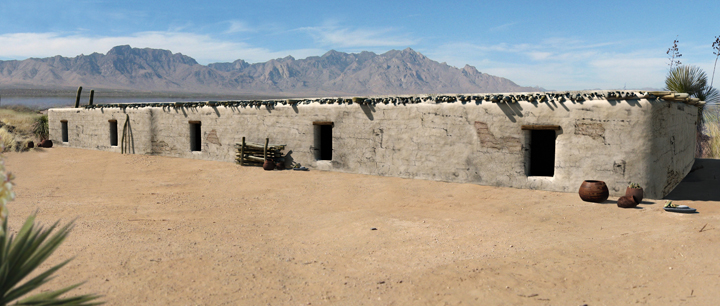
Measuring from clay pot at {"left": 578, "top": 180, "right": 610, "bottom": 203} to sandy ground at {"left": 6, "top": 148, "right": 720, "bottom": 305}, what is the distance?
197 mm

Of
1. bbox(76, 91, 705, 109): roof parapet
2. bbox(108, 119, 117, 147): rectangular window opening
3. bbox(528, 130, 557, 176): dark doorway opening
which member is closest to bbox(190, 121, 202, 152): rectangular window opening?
bbox(76, 91, 705, 109): roof parapet

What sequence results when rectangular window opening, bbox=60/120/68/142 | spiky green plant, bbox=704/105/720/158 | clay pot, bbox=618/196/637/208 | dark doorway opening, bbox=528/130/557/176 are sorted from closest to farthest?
1. clay pot, bbox=618/196/637/208
2. dark doorway opening, bbox=528/130/557/176
3. spiky green plant, bbox=704/105/720/158
4. rectangular window opening, bbox=60/120/68/142

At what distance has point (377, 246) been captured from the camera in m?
6.25

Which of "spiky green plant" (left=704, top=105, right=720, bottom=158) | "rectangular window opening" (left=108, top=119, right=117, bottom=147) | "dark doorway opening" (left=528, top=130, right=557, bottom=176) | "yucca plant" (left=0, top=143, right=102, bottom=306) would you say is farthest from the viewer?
"rectangular window opening" (left=108, top=119, right=117, bottom=147)

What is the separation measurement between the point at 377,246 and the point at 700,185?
929cm

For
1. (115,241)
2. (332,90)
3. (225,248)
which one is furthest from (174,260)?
(332,90)

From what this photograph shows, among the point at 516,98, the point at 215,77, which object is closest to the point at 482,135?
the point at 516,98

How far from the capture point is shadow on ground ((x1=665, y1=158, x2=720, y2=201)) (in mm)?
9414

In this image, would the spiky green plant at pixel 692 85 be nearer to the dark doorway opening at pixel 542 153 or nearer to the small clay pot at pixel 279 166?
the dark doorway opening at pixel 542 153

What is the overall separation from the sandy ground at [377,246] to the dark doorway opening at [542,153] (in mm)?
3394

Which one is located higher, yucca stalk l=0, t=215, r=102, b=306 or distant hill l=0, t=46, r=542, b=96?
distant hill l=0, t=46, r=542, b=96

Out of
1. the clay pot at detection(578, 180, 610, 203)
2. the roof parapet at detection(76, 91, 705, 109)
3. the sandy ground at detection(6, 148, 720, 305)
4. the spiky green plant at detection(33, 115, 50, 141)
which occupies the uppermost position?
the roof parapet at detection(76, 91, 705, 109)

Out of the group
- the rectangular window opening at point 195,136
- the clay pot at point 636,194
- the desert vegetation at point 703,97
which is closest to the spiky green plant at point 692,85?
the desert vegetation at point 703,97

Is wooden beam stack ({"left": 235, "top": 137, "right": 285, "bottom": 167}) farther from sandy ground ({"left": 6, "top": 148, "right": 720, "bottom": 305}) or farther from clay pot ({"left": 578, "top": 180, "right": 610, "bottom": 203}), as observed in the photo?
clay pot ({"left": 578, "top": 180, "right": 610, "bottom": 203})
